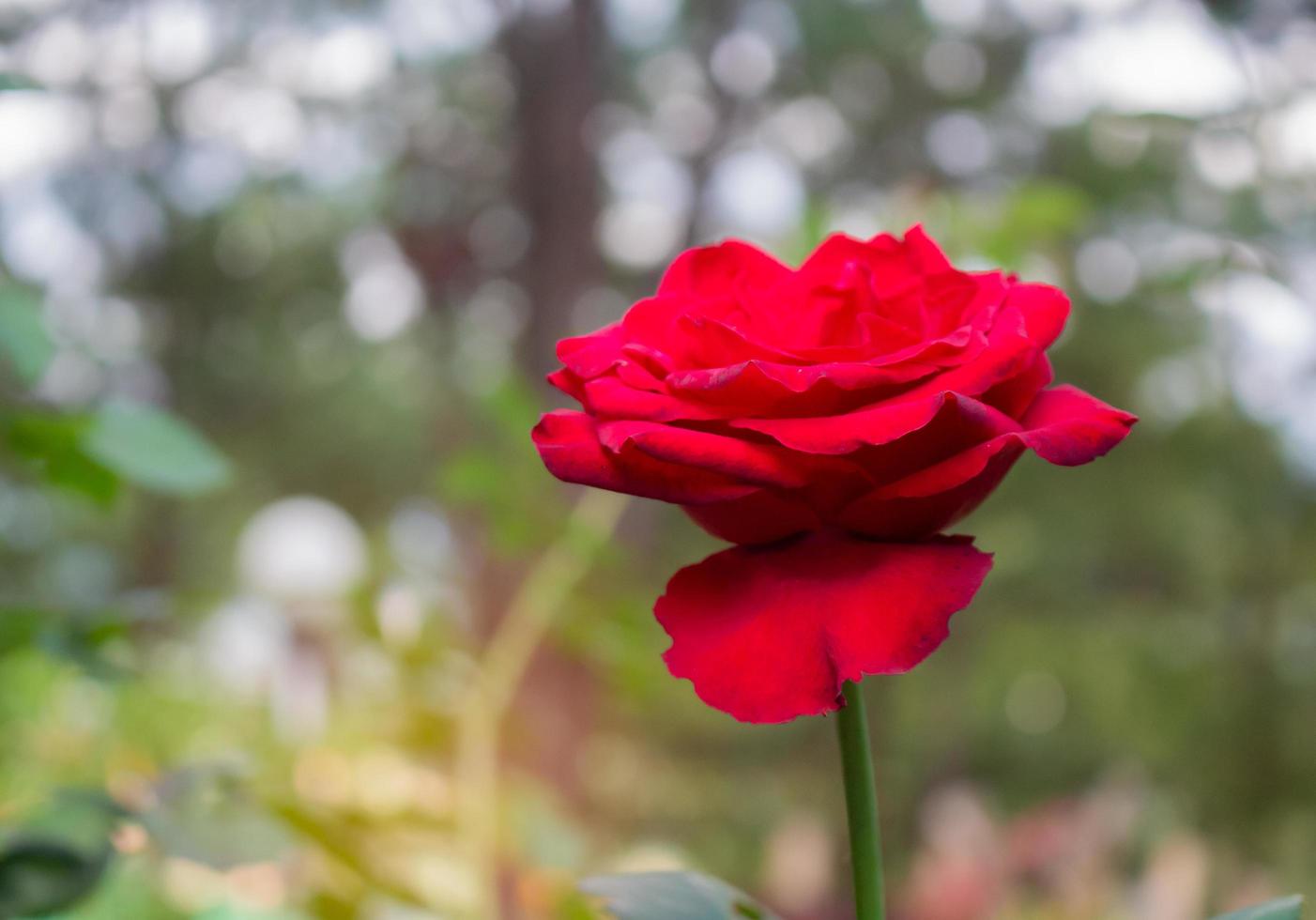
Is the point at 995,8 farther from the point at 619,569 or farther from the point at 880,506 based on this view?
the point at 880,506

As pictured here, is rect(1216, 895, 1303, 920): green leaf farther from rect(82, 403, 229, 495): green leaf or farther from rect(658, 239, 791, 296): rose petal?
rect(82, 403, 229, 495): green leaf

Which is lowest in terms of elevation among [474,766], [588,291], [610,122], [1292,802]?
[474,766]

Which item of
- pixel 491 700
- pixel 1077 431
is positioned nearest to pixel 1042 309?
pixel 1077 431

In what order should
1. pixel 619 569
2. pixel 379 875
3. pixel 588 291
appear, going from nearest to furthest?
pixel 379 875
pixel 619 569
pixel 588 291

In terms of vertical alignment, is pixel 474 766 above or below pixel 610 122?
below

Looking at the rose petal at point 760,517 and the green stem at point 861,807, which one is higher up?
the rose petal at point 760,517

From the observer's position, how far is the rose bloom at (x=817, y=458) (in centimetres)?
17

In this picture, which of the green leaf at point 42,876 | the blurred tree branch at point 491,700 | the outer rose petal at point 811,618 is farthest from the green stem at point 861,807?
the blurred tree branch at point 491,700

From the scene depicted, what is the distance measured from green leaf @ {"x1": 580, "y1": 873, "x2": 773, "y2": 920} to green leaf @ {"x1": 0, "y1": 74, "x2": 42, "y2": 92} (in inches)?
10.5

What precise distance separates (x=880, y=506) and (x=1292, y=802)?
8.66 ft

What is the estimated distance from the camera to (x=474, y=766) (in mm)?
609

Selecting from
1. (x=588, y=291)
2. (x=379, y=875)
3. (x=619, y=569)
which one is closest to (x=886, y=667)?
(x=379, y=875)

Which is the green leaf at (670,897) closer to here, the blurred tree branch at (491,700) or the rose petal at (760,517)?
the rose petal at (760,517)

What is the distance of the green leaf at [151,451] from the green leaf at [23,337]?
0.03 metres
